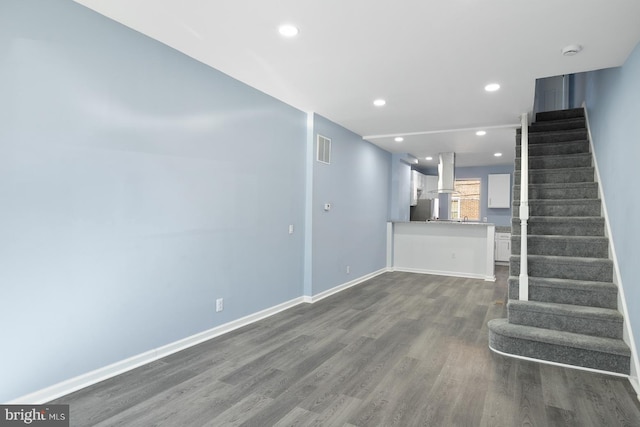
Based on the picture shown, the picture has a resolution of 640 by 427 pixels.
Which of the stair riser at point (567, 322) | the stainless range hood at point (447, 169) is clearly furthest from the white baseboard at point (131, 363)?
the stainless range hood at point (447, 169)

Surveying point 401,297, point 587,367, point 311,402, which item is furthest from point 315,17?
point 401,297

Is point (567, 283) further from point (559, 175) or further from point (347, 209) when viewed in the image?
point (347, 209)

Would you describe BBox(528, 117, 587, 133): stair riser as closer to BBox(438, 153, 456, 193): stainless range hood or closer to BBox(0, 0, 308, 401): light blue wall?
BBox(438, 153, 456, 193): stainless range hood

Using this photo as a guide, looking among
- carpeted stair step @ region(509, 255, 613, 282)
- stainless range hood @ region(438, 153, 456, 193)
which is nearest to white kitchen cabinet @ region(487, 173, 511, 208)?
stainless range hood @ region(438, 153, 456, 193)

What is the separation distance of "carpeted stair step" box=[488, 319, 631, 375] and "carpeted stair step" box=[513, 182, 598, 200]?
76.2 inches

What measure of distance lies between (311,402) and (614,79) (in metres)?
4.09

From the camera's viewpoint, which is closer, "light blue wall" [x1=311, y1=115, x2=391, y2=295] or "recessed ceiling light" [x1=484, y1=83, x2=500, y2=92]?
"recessed ceiling light" [x1=484, y1=83, x2=500, y2=92]

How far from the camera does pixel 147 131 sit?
275 cm

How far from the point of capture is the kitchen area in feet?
22.0

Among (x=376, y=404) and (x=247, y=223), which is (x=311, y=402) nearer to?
(x=376, y=404)

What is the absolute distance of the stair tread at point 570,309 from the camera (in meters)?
2.92

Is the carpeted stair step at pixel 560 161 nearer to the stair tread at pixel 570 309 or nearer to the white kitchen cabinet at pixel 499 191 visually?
the stair tread at pixel 570 309

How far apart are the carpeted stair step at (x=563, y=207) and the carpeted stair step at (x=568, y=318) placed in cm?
131

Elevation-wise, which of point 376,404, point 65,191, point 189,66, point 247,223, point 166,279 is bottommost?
point 376,404
